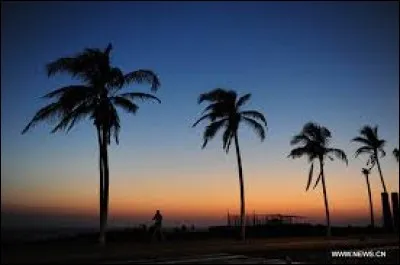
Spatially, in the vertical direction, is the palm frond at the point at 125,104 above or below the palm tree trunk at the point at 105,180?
above

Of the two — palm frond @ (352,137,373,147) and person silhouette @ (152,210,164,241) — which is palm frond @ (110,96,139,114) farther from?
palm frond @ (352,137,373,147)

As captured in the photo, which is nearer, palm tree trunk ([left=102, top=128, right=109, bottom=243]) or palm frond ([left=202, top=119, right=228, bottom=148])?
palm tree trunk ([left=102, top=128, right=109, bottom=243])

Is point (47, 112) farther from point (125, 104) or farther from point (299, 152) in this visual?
point (299, 152)

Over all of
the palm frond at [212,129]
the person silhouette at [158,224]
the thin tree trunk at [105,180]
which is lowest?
the person silhouette at [158,224]

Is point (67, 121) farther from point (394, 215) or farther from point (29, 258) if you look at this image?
point (394, 215)

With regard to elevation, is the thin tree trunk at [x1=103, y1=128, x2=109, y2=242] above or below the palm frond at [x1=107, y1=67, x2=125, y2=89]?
below

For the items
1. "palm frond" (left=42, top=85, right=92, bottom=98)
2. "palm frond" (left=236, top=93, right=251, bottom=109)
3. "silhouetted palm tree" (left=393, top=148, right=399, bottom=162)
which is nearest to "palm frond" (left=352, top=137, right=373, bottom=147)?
"silhouetted palm tree" (left=393, top=148, right=399, bottom=162)

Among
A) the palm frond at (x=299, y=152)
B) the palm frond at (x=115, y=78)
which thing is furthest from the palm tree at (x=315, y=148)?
the palm frond at (x=115, y=78)

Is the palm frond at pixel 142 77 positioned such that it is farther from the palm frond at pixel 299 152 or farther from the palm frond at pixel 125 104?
the palm frond at pixel 299 152

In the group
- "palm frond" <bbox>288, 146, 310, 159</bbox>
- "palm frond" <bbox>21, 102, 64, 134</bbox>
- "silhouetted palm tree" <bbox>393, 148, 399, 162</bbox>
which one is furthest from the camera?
"silhouetted palm tree" <bbox>393, 148, 399, 162</bbox>

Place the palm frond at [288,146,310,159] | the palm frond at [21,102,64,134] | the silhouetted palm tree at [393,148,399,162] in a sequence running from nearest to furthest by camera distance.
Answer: the palm frond at [21,102,64,134] < the palm frond at [288,146,310,159] < the silhouetted palm tree at [393,148,399,162]

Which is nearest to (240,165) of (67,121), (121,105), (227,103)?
(227,103)

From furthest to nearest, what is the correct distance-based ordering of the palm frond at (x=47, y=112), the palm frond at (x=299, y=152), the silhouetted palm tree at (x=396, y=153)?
the silhouetted palm tree at (x=396, y=153), the palm frond at (x=299, y=152), the palm frond at (x=47, y=112)

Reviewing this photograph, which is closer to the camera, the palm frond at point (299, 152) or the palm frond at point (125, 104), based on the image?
the palm frond at point (125, 104)
